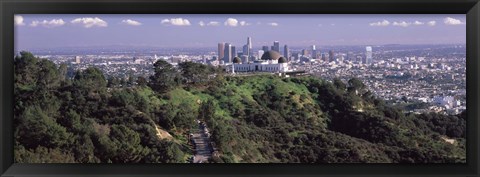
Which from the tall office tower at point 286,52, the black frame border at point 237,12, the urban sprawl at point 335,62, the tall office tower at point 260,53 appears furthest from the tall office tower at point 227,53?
the black frame border at point 237,12

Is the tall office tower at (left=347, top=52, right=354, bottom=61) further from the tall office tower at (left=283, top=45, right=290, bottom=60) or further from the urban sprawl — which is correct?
the tall office tower at (left=283, top=45, right=290, bottom=60)

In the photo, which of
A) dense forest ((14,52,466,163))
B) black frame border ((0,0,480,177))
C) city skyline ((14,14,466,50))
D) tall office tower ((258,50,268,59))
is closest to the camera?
black frame border ((0,0,480,177))

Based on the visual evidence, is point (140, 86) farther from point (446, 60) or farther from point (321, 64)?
point (446, 60)

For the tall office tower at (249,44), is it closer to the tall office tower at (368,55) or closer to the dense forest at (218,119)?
the dense forest at (218,119)

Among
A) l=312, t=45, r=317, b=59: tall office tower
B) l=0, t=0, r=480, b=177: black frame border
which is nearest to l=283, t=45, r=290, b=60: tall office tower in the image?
l=312, t=45, r=317, b=59: tall office tower

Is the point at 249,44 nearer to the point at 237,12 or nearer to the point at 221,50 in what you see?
the point at 221,50

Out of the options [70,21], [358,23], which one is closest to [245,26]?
[358,23]

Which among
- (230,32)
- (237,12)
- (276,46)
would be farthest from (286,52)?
(237,12)
